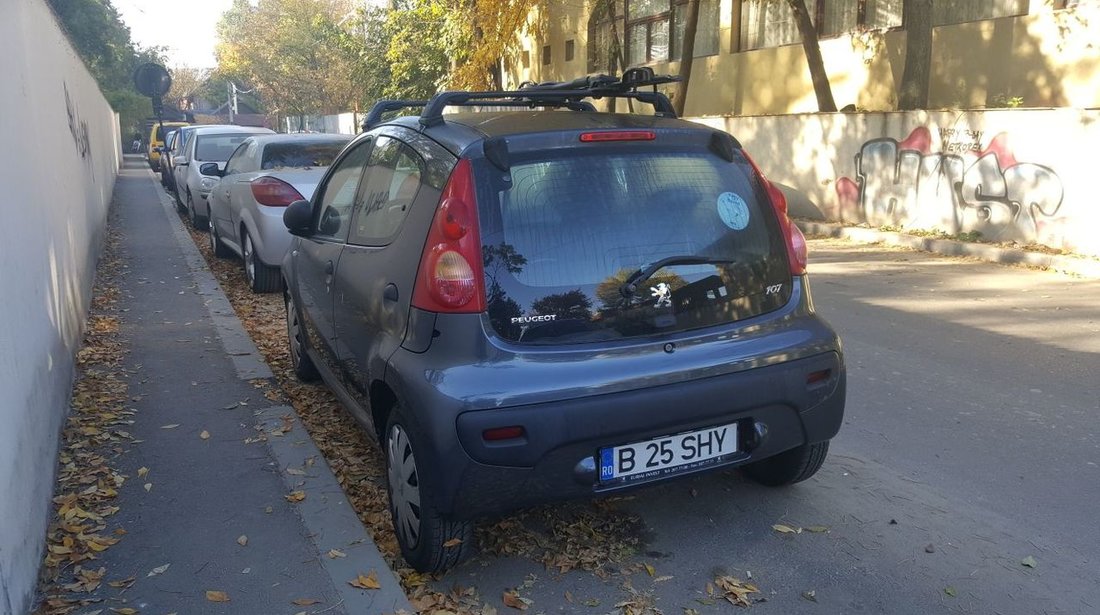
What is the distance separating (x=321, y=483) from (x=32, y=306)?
1760 millimetres

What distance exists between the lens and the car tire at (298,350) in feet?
18.4

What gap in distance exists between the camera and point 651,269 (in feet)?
10.7

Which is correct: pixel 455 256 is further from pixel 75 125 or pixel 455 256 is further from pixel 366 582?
pixel 75 125

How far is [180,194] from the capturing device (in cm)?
1716

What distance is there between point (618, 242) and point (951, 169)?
987 cm

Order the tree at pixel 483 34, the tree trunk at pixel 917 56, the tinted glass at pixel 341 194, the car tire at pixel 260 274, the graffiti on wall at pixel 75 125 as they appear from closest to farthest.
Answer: the tinted glass at pixel 341 194 < the car tire at pixel 260 274 < the graffiti on wall at pixel 75 125 < the tree trunk at pixel 917 56 < the tree at pixel 483 34

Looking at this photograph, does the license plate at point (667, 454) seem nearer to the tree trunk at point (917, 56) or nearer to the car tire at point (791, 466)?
the car tire at point (791, 466)

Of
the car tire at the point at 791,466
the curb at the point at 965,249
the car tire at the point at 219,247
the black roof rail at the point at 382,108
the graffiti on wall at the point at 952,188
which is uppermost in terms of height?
the black roof rail at the point at 382,108

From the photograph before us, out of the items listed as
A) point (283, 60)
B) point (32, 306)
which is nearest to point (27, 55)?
point (32, 306)

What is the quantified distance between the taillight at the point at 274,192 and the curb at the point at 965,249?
307 inches

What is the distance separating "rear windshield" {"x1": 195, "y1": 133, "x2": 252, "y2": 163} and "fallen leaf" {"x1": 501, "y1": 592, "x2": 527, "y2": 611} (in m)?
12.9

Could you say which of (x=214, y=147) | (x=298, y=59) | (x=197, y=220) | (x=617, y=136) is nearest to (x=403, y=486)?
(x=617, y=136)

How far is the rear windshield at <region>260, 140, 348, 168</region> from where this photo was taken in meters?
9.66

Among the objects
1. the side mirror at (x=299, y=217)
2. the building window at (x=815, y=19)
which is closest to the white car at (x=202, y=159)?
the side mirror at (x=299, y=217)
